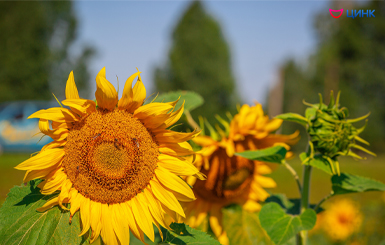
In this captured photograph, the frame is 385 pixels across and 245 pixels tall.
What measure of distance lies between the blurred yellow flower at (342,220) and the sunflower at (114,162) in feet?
8.57

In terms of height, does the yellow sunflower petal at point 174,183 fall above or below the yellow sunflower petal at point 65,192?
above

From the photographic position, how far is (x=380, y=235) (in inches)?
124

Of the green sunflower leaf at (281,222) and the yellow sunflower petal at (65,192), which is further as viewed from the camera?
the green sunflower leaf at (281,222)

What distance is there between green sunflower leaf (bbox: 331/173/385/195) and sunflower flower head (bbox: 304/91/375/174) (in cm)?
6

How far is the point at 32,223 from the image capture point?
898 millimetres

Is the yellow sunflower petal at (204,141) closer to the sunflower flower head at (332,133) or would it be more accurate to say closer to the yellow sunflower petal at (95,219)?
the sunflower flower head at (332,133)

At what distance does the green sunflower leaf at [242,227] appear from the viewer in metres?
1.56

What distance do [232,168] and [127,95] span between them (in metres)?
0.85

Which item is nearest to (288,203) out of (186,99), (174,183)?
(186,99)

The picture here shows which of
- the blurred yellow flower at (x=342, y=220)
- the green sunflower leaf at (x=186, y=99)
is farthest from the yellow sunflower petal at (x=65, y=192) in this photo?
the blurred yellow flower at (x=342, y=220)

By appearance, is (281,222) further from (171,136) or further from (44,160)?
(44,160)

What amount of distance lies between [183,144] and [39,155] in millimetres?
373

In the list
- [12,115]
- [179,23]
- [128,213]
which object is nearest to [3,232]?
[128,213]

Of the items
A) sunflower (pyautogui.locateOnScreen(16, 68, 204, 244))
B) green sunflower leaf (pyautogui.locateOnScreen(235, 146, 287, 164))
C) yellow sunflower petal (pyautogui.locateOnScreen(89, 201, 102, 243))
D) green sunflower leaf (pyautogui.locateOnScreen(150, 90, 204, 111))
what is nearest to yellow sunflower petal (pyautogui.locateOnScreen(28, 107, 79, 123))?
sunflower (pyautogui.locateOnScreen(16, 68, 204, 244))
